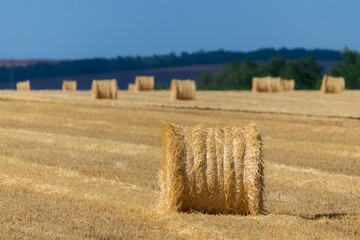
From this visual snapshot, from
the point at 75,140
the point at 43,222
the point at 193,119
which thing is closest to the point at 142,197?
the point at 43,222

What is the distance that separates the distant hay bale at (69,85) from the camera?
50.0 meters

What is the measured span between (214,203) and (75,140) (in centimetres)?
968

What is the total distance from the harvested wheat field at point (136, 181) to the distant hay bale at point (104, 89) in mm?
10042

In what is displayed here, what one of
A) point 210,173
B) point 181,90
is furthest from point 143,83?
point 210,173

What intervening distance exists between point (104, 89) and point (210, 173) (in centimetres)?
2813

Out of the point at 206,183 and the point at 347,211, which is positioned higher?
the point at 206,183

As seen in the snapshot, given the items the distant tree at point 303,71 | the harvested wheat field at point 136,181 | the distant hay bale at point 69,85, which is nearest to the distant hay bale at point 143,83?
the distant hay bale at point 69,85

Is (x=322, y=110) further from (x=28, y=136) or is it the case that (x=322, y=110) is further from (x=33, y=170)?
(x=33, y=170)

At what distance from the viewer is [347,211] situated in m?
9.92

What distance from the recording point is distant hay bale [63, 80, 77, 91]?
50022mm

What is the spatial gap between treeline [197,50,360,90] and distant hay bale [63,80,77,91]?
4475 centimetres

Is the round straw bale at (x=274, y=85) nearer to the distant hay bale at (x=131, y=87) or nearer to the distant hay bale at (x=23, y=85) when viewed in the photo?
the distant hay bale at (x=131, y=87)

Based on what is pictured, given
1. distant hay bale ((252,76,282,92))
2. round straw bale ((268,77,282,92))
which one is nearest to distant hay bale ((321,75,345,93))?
round straw bale ((268,77,282,92))

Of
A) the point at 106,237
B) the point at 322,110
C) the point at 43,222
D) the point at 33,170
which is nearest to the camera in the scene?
the point at 106,237
